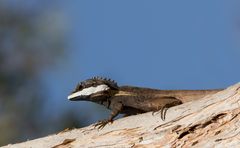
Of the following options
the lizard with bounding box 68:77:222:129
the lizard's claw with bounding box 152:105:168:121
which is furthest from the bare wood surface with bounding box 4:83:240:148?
the lizard with bounding box 68:77:222:129

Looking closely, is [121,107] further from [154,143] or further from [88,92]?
[154,143]

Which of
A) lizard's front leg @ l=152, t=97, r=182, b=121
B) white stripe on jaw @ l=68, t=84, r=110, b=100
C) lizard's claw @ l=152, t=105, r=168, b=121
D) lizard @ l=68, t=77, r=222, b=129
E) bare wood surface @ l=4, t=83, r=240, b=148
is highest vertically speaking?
white stripe on jaw @ l=68, t=84, r=110, b=100

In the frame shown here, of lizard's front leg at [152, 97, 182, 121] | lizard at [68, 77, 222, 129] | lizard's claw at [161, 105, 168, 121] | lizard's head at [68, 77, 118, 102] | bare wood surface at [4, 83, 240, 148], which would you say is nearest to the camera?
bare wood surface at [4, 83, 240, 148]

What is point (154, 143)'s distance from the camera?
7547mm

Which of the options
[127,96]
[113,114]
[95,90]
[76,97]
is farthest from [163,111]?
[76,97]

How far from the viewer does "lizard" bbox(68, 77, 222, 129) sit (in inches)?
321

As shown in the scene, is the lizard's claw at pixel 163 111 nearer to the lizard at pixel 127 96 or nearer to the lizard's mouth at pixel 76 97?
the lizard at pixel 127 96

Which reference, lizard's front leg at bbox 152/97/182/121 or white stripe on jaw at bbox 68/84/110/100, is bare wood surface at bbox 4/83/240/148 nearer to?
lizard's front leg at bbox 152/97/182/121

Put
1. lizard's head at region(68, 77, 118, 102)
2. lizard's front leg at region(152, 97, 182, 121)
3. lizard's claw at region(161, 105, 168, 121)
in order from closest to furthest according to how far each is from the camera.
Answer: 1. lizard's claw at region(161, 105, 168, 121)
2. lizard's front leg at region(152, 97, 182, 121)
3. lizard's head at region(68, 77, 118, 102)

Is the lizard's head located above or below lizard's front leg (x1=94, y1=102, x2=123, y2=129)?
above

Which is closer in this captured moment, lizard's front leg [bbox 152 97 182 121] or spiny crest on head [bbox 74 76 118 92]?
lizard's front leg [bbox 152 97 182 121]

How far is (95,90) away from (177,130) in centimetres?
189

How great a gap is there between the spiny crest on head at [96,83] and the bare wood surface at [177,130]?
3.57 ft

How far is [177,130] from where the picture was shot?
7457 millimetres
